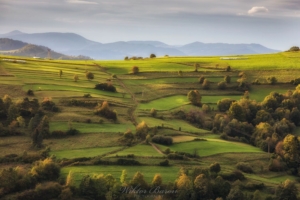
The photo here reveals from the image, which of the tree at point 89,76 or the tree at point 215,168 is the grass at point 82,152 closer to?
the tree at point 215,168

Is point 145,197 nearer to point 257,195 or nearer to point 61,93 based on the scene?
point 257,195

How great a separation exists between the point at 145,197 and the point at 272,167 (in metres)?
30.0

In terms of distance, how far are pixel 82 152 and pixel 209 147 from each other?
89.4ft

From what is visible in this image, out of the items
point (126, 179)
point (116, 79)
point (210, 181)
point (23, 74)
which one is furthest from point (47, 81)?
point (210, 181)

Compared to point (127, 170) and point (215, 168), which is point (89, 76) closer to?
point (127, 170)

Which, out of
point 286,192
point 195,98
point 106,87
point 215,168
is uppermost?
point 106,87

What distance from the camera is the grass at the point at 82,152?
61.6 meters

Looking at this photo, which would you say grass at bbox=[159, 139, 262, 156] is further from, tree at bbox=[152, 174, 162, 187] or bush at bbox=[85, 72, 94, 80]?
bush at bbox=[85, 72, 94, 80]

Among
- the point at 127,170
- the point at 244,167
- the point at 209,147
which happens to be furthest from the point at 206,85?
the point at 127,170

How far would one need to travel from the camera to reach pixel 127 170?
5731 centimetres

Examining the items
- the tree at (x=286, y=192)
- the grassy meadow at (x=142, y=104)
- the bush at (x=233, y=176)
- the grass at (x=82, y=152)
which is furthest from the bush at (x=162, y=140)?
the tree at (x=286, y=192)

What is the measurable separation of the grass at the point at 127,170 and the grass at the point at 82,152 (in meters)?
4.85

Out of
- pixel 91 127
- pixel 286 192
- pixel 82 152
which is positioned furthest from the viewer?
pixel 91 127

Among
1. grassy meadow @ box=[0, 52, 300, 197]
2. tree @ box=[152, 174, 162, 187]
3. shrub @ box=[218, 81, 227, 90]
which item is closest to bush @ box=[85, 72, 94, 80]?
grassy meadow @ box=[0, 52, 300, 197]
